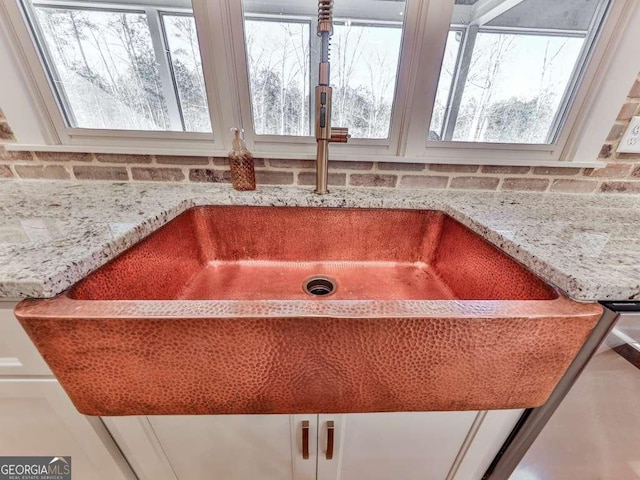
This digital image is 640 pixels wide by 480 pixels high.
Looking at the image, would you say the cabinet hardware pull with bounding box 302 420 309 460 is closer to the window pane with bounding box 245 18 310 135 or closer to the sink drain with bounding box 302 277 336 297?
the sink drain with bounding box 302 277 336 297

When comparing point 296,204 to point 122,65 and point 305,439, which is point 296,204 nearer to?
point 305,439

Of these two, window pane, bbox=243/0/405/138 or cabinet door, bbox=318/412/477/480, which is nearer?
cabinet door, bbox=318/412/477/480

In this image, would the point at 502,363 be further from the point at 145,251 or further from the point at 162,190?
the point at 162,190

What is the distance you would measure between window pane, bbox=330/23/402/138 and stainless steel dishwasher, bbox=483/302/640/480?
2.36ft

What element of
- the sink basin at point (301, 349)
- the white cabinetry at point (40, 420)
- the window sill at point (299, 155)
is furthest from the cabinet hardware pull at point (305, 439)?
the window sill at point (299, 155)

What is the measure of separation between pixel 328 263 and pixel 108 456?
686mm

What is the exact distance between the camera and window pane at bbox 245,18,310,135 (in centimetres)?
72

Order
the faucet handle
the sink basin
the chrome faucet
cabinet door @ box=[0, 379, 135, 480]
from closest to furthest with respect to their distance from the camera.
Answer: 1. the sink basin
2. cabinet door @ box=[0, 379, 135, 480]
3. the chrome faucet
4. the faucet handle

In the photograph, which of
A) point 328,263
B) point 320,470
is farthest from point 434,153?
point 320,470

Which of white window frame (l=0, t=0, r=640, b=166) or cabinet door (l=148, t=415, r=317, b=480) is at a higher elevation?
white window frame (l=0, t=0, r=640, b=166)

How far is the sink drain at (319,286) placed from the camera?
690mm

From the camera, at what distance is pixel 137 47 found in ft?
2.38

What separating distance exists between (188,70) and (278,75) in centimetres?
28

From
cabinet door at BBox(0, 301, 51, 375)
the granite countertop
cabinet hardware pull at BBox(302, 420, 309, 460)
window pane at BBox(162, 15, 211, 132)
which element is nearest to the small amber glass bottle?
the granite countertop
